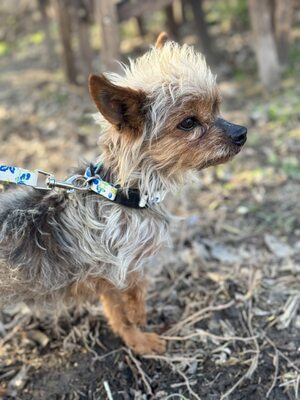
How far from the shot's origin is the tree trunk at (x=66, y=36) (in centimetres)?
762

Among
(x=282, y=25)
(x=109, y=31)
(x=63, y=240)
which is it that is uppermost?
(x=109, y=31)

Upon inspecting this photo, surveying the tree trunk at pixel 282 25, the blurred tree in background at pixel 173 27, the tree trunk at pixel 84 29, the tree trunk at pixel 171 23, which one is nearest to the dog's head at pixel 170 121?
the blurred tree in background at pixel 173 27

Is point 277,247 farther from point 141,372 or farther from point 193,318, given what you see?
point 141,372

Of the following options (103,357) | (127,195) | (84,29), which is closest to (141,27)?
(84,29)

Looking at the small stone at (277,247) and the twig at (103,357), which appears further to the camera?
the small stone at (277,247)

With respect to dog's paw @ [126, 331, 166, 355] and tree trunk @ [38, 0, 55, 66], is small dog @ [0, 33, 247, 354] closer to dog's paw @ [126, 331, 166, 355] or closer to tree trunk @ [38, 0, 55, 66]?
dog's paw @ [126, 331, 166, 355]

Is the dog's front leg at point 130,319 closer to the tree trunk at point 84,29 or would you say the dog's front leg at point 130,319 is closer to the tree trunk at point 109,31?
the tree trunk at point 109,31

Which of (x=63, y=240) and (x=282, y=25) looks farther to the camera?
(x=282, y=25)

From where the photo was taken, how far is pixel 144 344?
3.71 metres

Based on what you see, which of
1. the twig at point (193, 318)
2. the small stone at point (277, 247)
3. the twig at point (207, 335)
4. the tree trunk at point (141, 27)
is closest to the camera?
the twig at point (207, 335)

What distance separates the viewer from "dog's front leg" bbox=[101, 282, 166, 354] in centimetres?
358

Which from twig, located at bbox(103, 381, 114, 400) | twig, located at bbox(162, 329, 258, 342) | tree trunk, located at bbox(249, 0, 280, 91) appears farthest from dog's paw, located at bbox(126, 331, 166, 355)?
tree trunk, located at bbox(249, 0, 280, 91)

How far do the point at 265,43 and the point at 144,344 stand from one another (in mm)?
4977

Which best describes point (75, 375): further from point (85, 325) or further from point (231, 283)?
point (231, 283)
